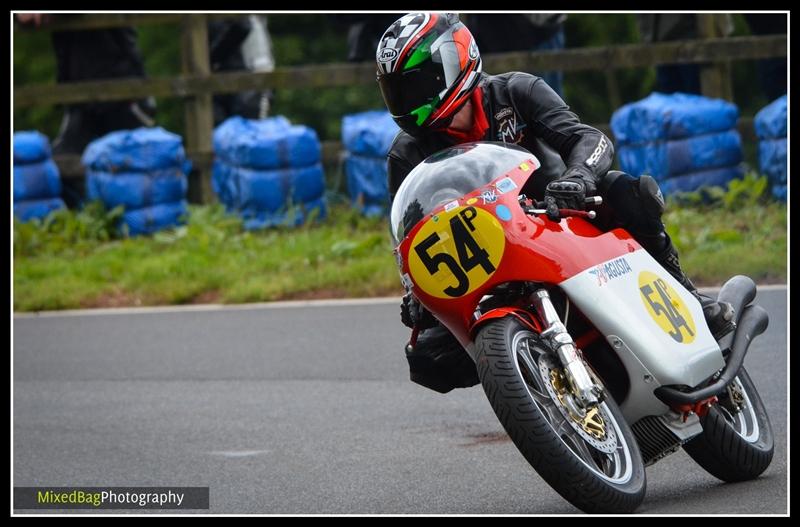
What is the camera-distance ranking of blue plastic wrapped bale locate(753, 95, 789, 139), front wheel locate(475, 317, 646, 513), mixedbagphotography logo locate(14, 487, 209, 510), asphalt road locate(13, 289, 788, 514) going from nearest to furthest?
front wheel locate(475, 317, 646, 513) < asphalt road locate(13, 289, 788, 514) < mixedbagphotography logo locate(14, 487, 209, 510) < blue plastic wrapped bale locate(753, 95, 789, 139)

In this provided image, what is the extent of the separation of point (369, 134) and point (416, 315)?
803 centimetres

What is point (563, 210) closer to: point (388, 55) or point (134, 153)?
point (388, 55)

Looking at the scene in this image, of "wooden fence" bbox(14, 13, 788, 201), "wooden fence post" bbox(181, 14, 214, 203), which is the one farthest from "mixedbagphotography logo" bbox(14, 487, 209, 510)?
"wooden fence post" bbox(181, 14, 214, 203)

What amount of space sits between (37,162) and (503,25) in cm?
449

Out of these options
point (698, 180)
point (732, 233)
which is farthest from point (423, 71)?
point (698, 180)

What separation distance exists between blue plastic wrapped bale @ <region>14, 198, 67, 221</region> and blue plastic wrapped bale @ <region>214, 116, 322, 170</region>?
1.62 metres

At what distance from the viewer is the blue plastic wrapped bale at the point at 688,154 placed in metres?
12.4

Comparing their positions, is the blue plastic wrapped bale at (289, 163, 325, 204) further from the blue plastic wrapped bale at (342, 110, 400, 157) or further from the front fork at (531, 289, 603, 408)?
the front fork at (531, 289, 603, 408)

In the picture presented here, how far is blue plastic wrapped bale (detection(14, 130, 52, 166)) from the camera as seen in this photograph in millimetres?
14133

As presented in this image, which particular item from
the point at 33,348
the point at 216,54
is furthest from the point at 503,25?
the point at 33,348

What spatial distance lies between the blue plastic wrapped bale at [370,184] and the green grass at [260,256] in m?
0.13

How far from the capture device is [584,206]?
5168 mm

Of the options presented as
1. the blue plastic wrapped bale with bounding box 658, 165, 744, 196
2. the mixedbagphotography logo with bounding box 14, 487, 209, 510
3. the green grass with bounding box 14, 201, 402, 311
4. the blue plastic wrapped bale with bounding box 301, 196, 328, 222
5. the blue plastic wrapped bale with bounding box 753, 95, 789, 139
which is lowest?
the mixedbagphotography logo with bounding box 14, 487, 209, 510

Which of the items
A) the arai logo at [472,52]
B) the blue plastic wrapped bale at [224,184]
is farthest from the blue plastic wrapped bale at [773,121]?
the arai logo at [472,52]
